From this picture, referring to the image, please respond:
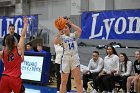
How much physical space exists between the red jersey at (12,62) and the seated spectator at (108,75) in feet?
15.8

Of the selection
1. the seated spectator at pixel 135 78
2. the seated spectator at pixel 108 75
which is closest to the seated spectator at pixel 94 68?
the seated spectator at pixel 108 75

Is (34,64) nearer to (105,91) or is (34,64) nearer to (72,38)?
(105,91)

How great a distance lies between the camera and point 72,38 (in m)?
7.67

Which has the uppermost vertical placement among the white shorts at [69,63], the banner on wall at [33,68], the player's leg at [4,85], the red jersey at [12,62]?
the red jersey at [12,62]

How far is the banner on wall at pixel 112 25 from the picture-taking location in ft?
43.5

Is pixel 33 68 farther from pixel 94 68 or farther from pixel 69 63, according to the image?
pixel 69 63

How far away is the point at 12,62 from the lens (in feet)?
19.0

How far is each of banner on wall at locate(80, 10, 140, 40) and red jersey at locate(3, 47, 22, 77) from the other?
8.11m

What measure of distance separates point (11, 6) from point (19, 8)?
1482 mm

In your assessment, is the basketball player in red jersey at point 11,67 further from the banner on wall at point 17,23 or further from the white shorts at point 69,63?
the banner on wall at point 17,23

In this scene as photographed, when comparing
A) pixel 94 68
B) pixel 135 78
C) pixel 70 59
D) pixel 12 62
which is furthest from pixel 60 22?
pixel 94 68

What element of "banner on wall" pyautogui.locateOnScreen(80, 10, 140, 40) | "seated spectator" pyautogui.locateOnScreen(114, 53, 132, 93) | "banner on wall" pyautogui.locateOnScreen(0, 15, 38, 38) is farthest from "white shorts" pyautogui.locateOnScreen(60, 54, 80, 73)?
"banner on wall" pyautogui.locateOnScreen(0, 15, 38, 38)

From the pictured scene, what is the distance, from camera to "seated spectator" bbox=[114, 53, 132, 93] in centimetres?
1014

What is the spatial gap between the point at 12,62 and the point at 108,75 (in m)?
4.98
